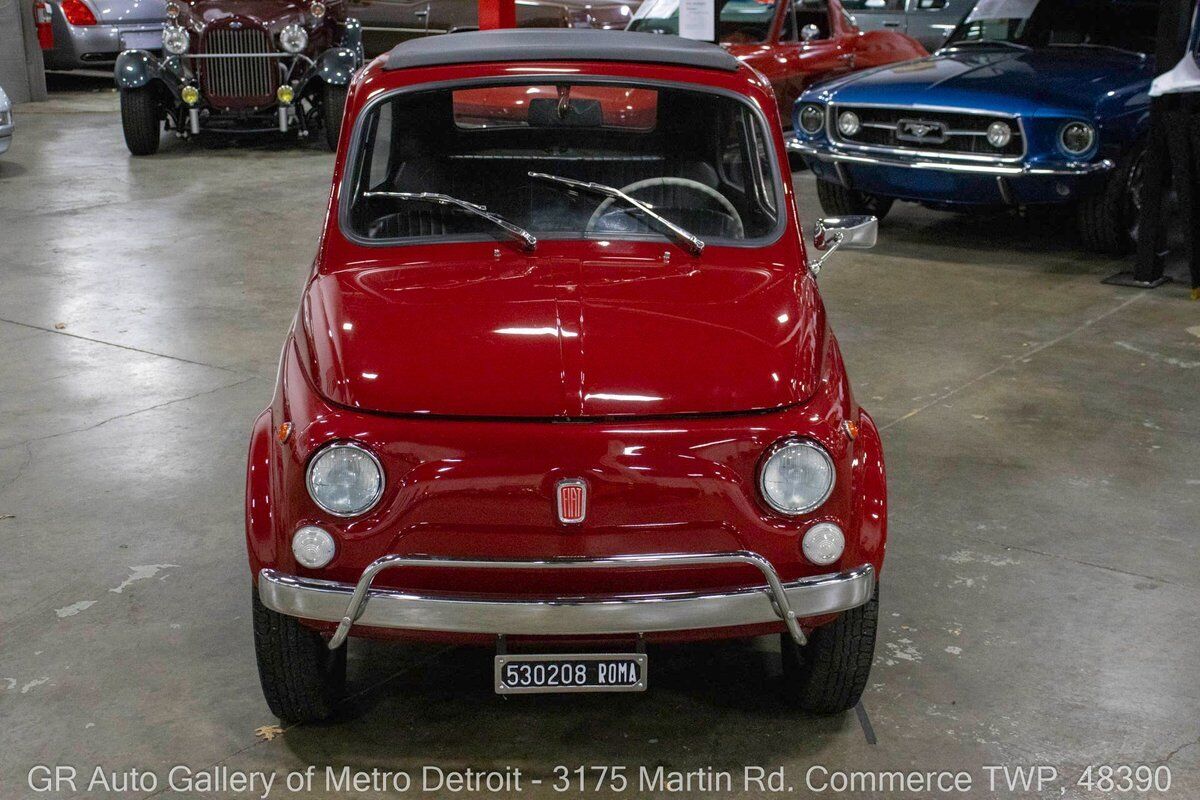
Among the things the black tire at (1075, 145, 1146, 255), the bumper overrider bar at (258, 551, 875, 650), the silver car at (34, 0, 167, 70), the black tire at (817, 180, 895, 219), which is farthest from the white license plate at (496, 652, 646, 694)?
the silver car at (34, 0, 167, 70)

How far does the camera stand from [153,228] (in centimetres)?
890

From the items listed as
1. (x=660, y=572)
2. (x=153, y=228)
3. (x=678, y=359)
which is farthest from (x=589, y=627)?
(x=153, y=228)

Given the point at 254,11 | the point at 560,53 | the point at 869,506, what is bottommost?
the point at 869,506

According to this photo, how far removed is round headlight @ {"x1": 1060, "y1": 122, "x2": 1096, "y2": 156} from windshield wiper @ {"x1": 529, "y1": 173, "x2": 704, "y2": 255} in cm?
465

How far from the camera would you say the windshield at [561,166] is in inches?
140

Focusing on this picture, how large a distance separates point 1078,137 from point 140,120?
7611 millimetres

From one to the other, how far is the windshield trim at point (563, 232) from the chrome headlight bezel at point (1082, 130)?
441 cm

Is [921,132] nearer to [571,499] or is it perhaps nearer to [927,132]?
[927,132]

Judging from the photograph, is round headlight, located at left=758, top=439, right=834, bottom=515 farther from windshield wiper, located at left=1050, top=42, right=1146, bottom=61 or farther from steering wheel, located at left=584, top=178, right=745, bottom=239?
windshield wiper, located at left=1050, top=42, right=1146, bottom=61

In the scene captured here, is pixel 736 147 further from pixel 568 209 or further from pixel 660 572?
pixel 660 572

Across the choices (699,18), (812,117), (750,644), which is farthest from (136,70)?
(750,644)

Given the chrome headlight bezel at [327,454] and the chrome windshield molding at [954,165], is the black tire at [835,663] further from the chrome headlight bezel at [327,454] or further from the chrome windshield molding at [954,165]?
the chrome windshield molding at [954,165]

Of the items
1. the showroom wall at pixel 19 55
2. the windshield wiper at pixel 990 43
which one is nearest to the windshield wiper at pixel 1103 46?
the windshield wiper at pixel 990 43

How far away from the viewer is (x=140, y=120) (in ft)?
37.3
